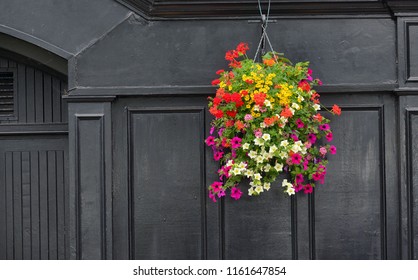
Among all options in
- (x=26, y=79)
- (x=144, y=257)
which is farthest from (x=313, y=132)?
(x=26, y=79)

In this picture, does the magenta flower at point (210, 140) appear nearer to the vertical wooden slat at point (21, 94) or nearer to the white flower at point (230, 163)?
the white flower at point (230, 163)

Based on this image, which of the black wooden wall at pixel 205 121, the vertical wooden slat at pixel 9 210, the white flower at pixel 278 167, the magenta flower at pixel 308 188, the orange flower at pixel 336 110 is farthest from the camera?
the vertical wooden slat at pixel 9 210

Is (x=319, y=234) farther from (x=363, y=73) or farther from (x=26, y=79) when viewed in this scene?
(x=26, y=79)

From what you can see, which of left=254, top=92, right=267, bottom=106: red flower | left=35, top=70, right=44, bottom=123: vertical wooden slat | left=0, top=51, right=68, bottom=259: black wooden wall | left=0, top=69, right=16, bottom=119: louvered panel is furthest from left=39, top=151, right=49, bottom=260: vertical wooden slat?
left=254, top=92, right=267, bottom=106: red flower

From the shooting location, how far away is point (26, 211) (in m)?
5.29

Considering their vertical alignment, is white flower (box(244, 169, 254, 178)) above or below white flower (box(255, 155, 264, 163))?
below

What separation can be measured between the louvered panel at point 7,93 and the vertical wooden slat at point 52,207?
53 centimetres

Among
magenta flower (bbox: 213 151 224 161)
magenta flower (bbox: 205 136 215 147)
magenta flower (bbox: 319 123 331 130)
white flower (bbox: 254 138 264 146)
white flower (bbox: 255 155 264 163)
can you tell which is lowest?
white flower (bbox: 255 155 264 163)

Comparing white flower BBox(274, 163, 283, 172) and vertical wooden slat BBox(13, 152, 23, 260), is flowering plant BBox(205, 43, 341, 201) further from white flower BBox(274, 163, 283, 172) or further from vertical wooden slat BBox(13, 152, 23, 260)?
vertical wooden slat BBox(13, 152, 23, 260)

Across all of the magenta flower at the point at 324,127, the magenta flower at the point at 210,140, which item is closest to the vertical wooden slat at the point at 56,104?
the magenta flower at the point at 210,140

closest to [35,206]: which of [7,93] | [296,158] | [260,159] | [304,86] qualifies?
[7,93]

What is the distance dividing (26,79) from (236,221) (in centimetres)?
216

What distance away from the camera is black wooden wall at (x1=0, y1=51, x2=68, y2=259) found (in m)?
5.29

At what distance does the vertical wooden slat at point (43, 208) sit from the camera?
17.4ft
